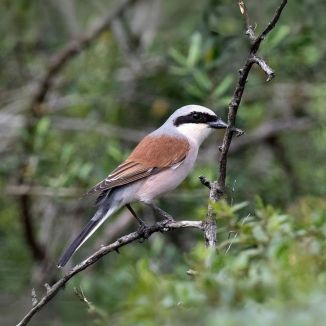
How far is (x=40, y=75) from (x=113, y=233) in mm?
1475

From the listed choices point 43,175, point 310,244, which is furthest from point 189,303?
point 43,175

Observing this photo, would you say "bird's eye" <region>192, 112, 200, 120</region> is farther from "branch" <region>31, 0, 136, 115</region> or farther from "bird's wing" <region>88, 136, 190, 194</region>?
"branch" <region>31, 0, 136, 115</region>

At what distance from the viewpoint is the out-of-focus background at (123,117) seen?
5617 mm

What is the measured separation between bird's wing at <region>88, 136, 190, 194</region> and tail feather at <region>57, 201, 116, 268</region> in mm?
221

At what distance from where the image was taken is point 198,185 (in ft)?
18.6

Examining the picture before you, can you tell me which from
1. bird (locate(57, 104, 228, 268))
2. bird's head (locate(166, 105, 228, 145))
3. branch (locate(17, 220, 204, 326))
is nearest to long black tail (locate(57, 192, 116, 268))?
bird (locate(57, 104, 228, 268))

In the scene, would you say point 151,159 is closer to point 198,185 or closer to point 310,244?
point 198,185

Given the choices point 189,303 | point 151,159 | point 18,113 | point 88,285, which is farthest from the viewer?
point 18,113

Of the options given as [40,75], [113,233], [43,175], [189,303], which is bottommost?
[113,233]

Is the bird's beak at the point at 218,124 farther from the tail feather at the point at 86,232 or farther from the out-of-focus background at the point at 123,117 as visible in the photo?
the tail feather at the point at 86,232

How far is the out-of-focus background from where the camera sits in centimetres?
562

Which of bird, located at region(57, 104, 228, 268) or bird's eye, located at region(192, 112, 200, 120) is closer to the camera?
bird, located at region(57, 104, 228, 268)

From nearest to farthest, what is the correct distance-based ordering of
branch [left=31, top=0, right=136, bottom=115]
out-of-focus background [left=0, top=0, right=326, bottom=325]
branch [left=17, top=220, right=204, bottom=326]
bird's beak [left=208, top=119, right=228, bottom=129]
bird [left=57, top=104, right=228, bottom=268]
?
branch [left=17, top=220, right=204, bottom=326] → bird [left=57, top=104, right=228, bottom=268] → bird's beak [left=208, top=119, right=228, bottom=129] → out-of-focus background [left=0, top=0, right=326, bottom=325] → branch [left=31, top=0, right=136, bottom=115]

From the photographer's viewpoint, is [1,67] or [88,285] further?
[1,67]
